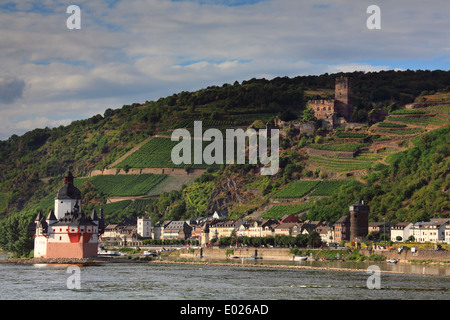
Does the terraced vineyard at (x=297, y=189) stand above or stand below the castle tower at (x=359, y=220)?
above

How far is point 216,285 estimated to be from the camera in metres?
59.9

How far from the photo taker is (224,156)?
488 feet

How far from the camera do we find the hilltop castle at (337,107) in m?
142

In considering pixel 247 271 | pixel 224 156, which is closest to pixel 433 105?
pixel 224 156

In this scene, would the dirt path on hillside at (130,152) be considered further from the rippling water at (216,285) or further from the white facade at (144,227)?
the rippling water at (216,285)

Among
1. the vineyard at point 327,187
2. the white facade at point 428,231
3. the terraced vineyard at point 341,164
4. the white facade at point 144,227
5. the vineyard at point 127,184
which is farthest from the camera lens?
the vineyard at point 127,184

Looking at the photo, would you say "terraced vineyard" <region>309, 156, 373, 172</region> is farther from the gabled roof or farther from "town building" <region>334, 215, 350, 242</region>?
the gabled roof

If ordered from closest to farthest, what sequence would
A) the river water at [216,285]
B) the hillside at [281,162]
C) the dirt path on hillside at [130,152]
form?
1. the river water at [216,285]
2. the hillside at [281,162]
3. the dirt path on hillside at [130,152]

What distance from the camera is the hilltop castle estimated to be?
14200cm

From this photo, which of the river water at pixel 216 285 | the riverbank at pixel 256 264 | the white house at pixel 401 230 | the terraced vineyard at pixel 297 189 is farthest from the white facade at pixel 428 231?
the terraced vineyard at pixel 297 189

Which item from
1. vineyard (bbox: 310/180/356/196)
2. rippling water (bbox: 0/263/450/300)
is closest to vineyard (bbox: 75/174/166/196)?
vineyard (bbox: 310/180/356/196)

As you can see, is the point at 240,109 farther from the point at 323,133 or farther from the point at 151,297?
the point at 151,297

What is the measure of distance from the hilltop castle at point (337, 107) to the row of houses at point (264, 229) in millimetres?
28846
